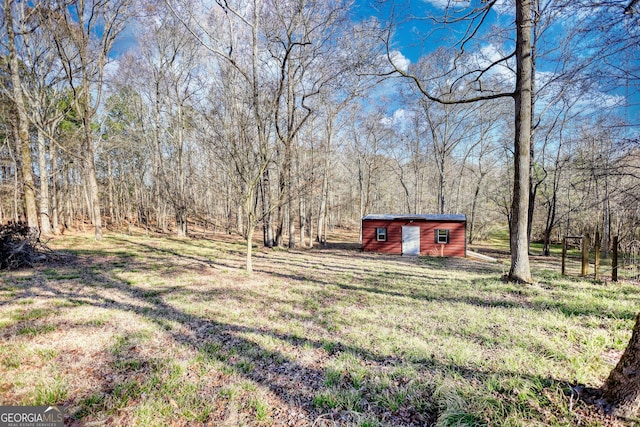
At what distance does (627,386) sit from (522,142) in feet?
19.1

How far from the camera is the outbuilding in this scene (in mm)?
16609

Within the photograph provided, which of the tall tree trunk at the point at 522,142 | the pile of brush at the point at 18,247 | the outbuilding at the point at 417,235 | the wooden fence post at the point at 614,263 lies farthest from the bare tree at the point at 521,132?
the pile of brush at the point at 18,247

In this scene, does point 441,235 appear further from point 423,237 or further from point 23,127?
point 23,127

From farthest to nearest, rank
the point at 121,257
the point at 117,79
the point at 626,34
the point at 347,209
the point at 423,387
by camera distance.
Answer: the point at 347,209 → the point at 117,79 → the point at 121,257 → the point at 626,34 → the point at 423,387

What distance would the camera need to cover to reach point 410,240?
17312 millimetres

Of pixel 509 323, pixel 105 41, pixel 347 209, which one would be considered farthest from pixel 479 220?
pixel 105 41

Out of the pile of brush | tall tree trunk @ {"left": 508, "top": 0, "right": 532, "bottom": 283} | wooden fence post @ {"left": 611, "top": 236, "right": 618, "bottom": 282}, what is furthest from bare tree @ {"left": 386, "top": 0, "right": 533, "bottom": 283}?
the pile of brush

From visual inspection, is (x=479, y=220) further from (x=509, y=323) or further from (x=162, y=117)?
(x=162, y=117)

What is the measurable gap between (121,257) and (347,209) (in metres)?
31.7

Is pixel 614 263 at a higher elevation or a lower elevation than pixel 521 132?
lower

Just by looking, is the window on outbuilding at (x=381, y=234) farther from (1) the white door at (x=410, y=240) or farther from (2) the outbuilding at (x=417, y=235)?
(1) the white door at (x=410, y=240)

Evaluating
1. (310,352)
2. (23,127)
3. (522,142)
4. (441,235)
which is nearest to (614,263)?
(522,142)

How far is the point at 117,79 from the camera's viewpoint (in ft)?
58.6

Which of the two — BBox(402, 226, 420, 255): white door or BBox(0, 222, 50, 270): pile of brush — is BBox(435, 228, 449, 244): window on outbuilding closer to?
BBox(402, 226, 420, 255): white door
